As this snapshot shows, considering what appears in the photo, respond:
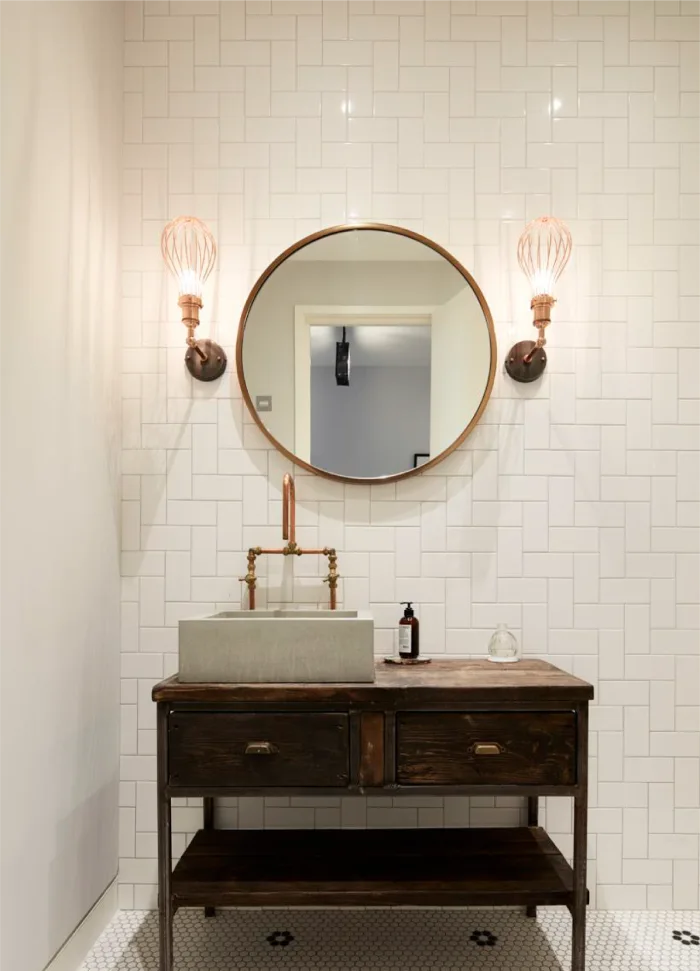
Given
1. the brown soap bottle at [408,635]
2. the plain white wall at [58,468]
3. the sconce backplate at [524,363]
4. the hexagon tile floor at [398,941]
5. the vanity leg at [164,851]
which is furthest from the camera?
the sconce backplate at [524,363]

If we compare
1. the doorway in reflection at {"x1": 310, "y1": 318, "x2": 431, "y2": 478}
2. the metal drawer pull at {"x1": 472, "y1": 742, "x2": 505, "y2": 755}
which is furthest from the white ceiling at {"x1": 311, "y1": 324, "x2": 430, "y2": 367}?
the metal drawer pull at {"x1": 472, "y1": 742, "x2": 505, "y2": 755}

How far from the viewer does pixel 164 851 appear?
1.71 m

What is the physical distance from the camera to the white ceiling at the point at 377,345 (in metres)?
2.19

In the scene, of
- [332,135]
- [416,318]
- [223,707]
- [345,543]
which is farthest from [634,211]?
[223,707]

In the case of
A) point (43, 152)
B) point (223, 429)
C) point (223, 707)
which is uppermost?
point (43, 152)

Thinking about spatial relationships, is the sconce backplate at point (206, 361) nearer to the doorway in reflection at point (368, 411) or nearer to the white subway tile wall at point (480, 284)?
the white subway tile wall at point (480, 284)

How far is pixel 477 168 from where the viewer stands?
2.24 meters

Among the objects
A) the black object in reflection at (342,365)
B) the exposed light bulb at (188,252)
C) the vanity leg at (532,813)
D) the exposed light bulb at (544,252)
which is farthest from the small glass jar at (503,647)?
the exposed light bulb at (188,252)

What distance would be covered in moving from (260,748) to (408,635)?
0.56 metres

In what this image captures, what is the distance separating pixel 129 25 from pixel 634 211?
170cm

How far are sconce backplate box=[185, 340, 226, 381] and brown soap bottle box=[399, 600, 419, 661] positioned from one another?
36.5 inches

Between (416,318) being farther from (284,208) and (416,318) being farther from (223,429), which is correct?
(223,429)

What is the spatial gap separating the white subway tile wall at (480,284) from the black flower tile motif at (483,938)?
358mm

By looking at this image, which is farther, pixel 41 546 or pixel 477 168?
pixel 477 168
